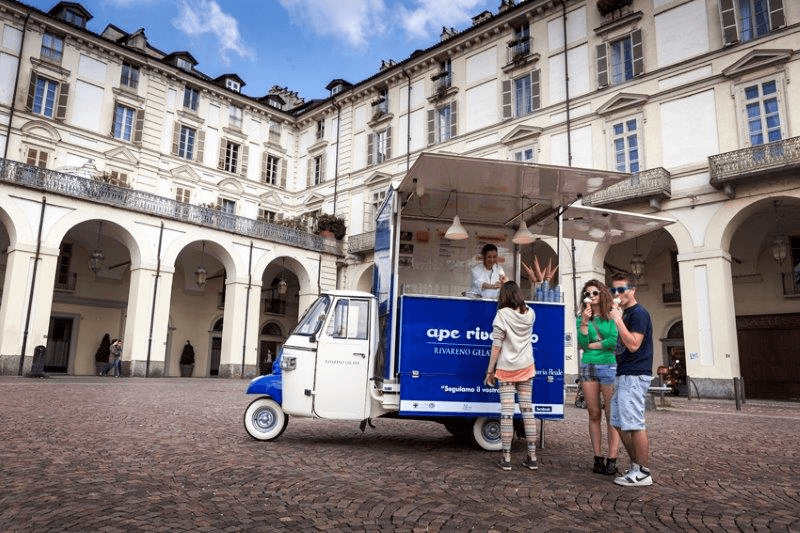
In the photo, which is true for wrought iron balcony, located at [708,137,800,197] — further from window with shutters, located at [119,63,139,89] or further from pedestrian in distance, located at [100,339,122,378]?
window with shutters, located at [119,63,139,89]

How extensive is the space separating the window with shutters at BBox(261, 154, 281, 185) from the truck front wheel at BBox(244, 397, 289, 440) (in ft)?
84.3

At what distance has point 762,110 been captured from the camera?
661 inches

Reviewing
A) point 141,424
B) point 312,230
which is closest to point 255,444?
point 141,424

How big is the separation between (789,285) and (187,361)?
1014 inches

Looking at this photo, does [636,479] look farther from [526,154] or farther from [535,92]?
[535,92]

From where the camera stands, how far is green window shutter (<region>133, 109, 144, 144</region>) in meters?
25.7

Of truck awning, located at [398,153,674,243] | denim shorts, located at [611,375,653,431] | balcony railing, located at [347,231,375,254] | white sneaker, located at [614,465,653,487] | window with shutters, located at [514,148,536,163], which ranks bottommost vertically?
white sneaker, located at [614,465,653,487]

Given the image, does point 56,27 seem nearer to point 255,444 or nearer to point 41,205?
point 41,205

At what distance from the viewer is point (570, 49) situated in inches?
861

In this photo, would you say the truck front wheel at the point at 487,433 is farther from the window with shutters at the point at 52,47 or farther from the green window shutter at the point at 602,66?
the window with shutters at the point at 52,47

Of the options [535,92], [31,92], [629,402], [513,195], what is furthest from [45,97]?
[629,402]

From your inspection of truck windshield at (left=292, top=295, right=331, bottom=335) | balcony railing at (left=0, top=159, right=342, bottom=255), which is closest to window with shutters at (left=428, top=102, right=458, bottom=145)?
balcony railing at (left=0, top=159, right=342, bottom=255)

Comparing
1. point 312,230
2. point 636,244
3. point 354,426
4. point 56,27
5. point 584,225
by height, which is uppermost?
point 56,27

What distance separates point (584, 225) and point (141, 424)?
691 cm
